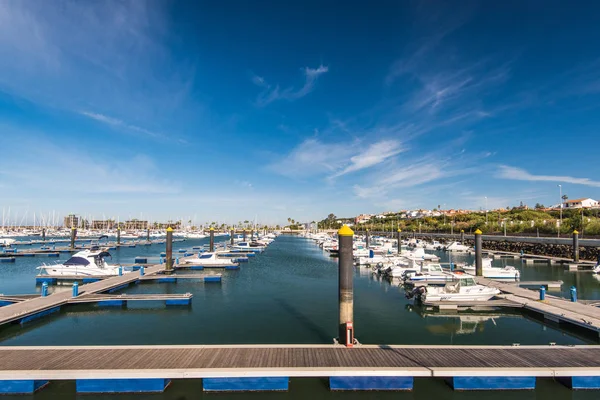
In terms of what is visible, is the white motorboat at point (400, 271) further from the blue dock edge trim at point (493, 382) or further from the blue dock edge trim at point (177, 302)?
the blue dock edge trim at point (493, 382)

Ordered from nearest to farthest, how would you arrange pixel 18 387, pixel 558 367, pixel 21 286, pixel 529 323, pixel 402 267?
pixel 18 387, pixel 558 367, pixel 529 323, pixel 21 286, pixel 402 267

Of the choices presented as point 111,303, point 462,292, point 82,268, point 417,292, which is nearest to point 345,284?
point 417,292

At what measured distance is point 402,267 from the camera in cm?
3953

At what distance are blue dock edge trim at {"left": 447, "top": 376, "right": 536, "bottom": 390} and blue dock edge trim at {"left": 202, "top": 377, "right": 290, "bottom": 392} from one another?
621 centimetres

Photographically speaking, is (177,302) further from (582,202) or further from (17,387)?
(582,202)

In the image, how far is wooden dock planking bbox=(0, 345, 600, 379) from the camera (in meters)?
11.5

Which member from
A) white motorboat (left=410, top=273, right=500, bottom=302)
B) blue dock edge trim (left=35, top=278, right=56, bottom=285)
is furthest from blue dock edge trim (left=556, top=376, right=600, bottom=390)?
blue dock edge trim (left=35, top=278, right=56, bottom=285)

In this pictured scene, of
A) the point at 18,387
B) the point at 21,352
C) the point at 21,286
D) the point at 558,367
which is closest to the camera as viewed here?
the point at 18,387

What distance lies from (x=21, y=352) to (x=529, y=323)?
1029 inches

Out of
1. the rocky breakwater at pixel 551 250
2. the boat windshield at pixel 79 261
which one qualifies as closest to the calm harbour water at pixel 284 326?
the boat windshield at pixel 79 261

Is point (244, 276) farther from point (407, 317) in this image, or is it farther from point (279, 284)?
point (407, 317)

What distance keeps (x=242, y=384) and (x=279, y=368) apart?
4.41 ft

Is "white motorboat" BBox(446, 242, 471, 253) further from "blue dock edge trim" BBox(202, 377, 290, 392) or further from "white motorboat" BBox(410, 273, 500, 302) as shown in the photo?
"blue dock edge trim" BBox(202, 377, 290, 392)

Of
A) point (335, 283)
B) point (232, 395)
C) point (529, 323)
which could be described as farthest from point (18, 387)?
point (335, 283)
